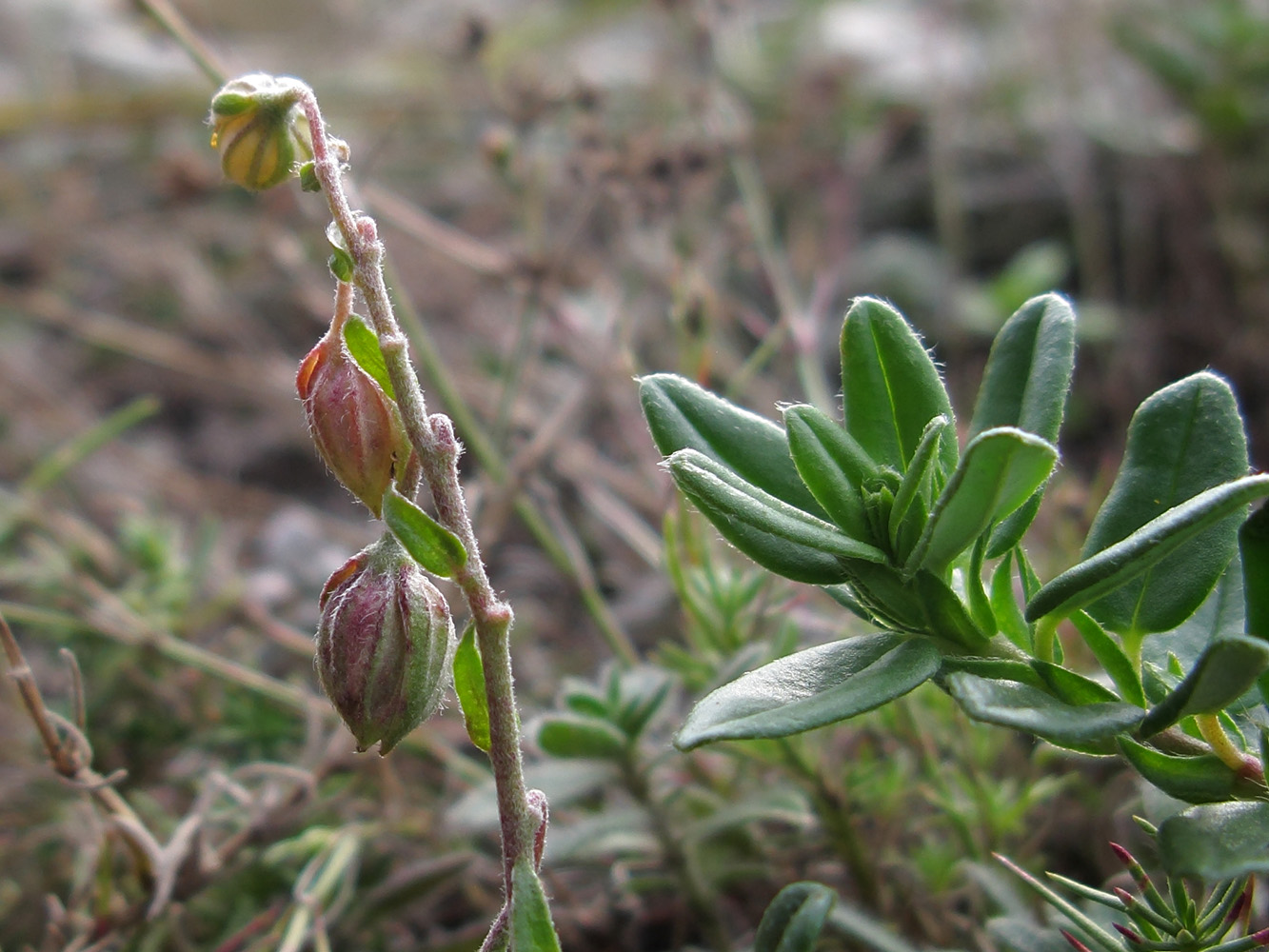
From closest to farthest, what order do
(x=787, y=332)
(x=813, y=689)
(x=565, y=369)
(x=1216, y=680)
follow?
(x=1216, y=680) → (x=813, y=689) → (x=787, y=332) → (x=565, y=369)

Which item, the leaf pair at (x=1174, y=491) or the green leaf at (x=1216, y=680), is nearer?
the green leaf at (x=1216, y=680)

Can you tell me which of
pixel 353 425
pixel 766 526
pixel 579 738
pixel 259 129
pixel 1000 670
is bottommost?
pixel 579 738

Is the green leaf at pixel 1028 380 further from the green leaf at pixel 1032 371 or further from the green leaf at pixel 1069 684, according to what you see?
the green leaf at pixel 1069 684

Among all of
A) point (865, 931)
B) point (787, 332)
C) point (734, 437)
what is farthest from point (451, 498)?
point (787, 332)

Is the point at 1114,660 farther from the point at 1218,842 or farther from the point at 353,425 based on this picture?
the point at 353,425

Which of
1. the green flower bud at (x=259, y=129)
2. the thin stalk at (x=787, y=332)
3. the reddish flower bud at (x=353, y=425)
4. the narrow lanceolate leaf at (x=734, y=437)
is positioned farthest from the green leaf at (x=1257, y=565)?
the thin stalk at (x=787, y=332)

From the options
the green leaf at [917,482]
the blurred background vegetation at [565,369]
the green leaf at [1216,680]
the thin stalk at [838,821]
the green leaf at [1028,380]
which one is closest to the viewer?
the green leaf at [1216,680]

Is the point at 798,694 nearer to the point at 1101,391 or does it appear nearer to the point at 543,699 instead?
the point at 543,699
